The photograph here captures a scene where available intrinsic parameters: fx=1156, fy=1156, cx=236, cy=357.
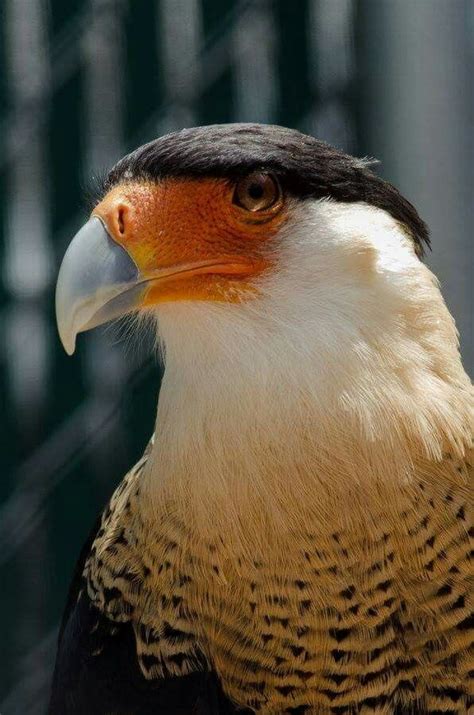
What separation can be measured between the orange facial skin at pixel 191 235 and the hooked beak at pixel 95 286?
0.01 meters

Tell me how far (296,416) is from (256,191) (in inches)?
10.9

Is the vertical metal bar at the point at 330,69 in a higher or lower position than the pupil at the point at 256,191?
higher

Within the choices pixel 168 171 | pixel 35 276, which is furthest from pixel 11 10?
pixel 168 171

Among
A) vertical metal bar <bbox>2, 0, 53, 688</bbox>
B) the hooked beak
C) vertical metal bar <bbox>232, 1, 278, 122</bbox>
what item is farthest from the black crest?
vertical metal bar <bbox>2, 0, 53, 688</bbox>

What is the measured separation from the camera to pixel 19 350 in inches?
108

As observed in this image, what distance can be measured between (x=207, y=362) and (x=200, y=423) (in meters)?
0.07

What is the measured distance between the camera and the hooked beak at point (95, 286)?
132 cm

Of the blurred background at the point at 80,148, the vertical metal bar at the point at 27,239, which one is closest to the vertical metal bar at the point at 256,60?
the blurred background at the point at 80,148

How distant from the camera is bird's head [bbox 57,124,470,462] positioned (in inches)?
52.5

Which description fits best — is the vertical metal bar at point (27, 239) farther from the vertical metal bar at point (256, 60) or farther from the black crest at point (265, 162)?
the black crest at point (265, 162)

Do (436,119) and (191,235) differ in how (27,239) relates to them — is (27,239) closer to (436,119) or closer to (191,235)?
(436,119)

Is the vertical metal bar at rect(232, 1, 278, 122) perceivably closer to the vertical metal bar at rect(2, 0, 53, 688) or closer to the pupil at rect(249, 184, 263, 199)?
the vertical metal bar at rect(2, 0, 53, 688)

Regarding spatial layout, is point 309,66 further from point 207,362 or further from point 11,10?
point 207,362

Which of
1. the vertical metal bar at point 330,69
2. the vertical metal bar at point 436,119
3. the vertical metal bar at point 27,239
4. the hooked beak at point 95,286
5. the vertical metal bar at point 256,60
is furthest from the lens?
the vertical metal bar at point 27,239
